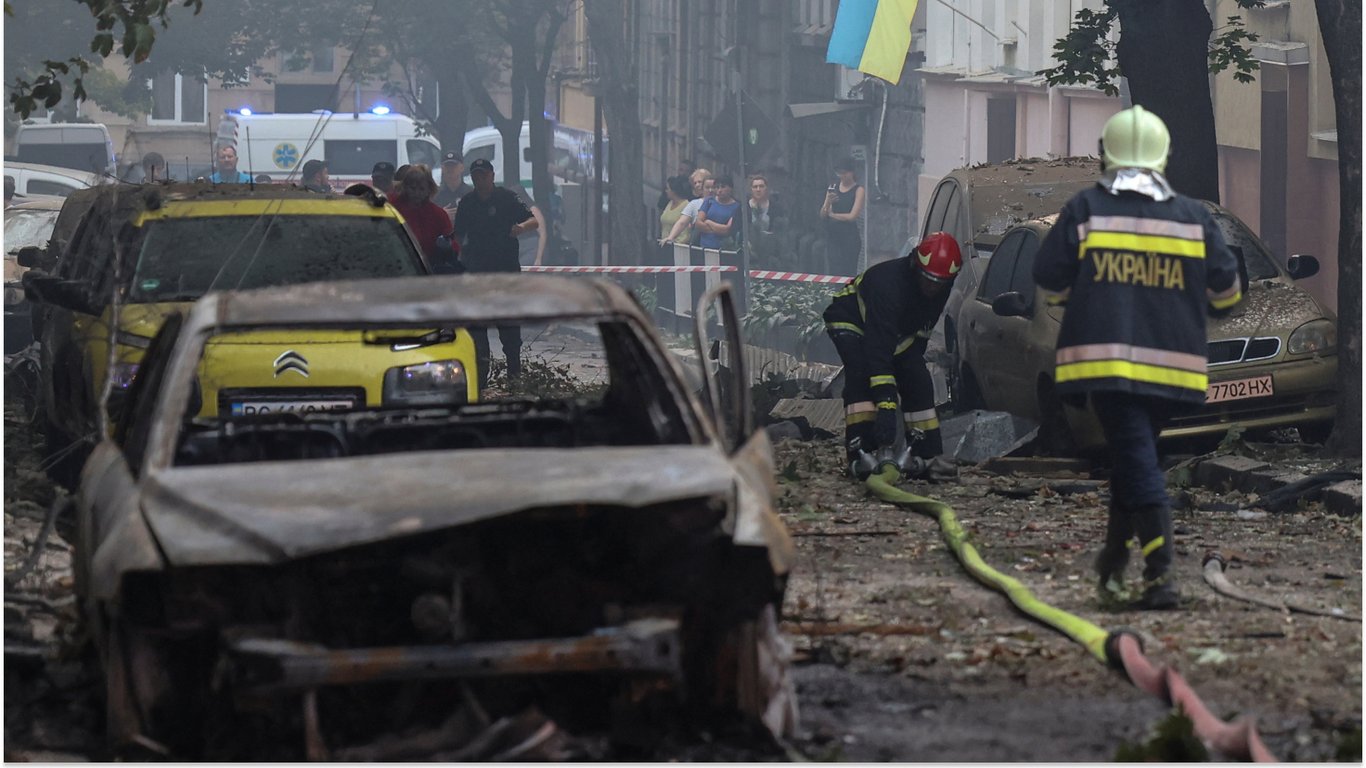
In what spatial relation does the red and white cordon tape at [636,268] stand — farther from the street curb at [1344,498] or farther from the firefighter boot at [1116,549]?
the firefighter boot at [1116,549]

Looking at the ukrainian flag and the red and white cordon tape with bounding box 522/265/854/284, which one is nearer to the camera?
the red and white cordon tape with bounding box 522/265/854/284

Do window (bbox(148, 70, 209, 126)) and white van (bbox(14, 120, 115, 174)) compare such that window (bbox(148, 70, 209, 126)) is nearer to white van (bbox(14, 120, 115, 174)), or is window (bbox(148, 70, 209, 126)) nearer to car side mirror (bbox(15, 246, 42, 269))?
white van (bbox(14, 120, 115, 174))

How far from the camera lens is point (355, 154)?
4806cm

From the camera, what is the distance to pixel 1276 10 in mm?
22297

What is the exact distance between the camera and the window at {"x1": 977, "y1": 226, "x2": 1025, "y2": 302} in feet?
45.8

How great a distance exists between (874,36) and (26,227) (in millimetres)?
12135

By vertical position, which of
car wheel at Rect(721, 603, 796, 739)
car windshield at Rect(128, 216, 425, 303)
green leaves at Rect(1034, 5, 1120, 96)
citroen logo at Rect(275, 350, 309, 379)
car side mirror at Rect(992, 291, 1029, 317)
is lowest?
car wheel at Rect(721, 603, 796, 739)

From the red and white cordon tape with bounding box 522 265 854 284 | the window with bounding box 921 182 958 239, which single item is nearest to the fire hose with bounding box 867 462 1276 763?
the window with bounding box 921 182 958 239

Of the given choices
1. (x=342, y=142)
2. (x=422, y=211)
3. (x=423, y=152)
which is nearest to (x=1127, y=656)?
(x=422, y=211)

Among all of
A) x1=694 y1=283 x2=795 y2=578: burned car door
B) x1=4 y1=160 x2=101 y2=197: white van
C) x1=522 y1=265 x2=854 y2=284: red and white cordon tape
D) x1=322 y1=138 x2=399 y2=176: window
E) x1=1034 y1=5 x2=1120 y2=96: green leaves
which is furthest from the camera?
x1=322 y1=138 x2=399 y2=176: window

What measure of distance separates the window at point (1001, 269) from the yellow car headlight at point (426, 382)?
434cm

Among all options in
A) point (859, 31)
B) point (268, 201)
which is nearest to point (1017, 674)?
point (268, 201)

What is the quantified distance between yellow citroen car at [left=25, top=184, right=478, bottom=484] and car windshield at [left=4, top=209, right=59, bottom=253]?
31.3ft

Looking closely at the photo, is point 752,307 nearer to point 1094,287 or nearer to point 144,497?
point 1094,287
